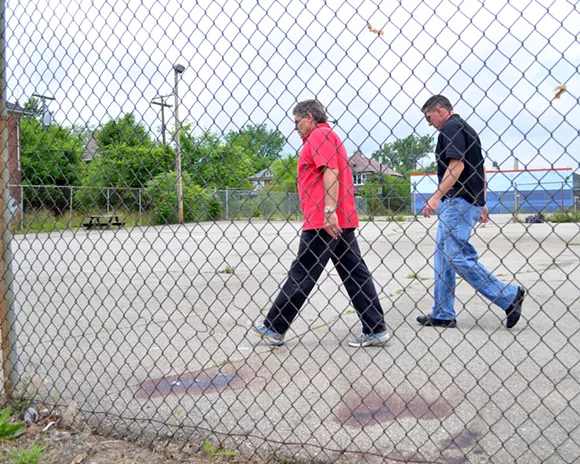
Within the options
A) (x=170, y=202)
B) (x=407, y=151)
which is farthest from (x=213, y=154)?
(x=170, y=202)

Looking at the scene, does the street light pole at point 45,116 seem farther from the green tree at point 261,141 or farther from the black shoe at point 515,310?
the black shoe at point 515,310

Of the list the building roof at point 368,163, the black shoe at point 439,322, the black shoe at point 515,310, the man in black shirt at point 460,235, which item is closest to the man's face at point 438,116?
the man in black shirt at point 460,235

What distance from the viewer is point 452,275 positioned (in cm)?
422

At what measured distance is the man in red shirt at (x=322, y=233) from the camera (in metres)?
3.52

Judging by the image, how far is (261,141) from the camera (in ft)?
8.86

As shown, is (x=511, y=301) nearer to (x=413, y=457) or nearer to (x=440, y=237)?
(x=440, y=237)

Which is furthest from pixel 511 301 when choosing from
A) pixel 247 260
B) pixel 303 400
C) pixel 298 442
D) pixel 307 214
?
pixel 247 260

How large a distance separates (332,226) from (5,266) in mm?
1871

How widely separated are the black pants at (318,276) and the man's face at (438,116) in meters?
0.96

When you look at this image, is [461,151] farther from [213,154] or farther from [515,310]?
[213,154]

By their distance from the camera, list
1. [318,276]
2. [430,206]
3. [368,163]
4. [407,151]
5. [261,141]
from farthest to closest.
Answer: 1. [318,276]
2. [430,206]
3. [368,163]
4. [261,141]
5. [407,151]

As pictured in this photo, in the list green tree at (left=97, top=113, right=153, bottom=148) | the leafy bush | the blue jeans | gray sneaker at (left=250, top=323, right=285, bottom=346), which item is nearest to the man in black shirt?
the blue jeans

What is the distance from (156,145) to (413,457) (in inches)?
90.9

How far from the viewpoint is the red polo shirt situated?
11.4 ft
